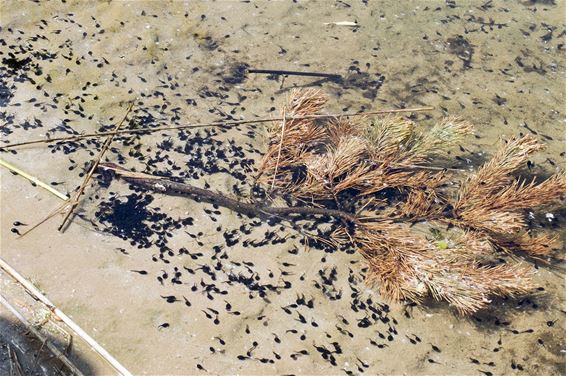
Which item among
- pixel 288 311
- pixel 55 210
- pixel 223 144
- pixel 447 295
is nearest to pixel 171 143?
pixel 223 144

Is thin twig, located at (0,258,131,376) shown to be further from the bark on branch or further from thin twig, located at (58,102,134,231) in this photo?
the bark on branch

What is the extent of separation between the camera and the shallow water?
586 centimetres

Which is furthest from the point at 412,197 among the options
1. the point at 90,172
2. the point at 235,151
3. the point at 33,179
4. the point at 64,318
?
the point at 33,179

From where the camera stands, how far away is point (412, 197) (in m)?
6.89

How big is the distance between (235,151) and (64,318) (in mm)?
2889

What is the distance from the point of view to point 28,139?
7.24 metres

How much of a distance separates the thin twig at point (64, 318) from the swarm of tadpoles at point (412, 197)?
2569mm

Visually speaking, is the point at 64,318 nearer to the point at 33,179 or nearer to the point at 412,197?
A: the point at 33,179

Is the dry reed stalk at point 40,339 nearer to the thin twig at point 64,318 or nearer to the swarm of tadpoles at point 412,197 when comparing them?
the thin twig at point 64,318

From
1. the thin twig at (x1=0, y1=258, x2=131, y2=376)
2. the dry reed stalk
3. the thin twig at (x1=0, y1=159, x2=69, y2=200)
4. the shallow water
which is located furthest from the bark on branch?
the dry reed stalk

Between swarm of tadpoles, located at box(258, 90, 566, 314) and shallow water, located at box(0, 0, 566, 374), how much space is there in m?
0.31

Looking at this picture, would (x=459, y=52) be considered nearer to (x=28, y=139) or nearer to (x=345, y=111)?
(x=345, y=111)

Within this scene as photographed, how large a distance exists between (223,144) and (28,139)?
2.42m

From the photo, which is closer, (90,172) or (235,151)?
(90,172)
